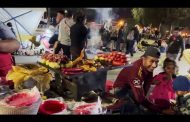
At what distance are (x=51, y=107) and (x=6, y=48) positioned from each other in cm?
80

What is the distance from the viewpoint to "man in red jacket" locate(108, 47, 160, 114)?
6.19 metres

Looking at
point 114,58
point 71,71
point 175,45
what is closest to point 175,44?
point 175,45

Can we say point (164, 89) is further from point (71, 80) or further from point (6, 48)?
point (6, 48)

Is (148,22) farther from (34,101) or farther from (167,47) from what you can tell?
(34,101)

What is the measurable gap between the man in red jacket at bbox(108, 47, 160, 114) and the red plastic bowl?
0.61m

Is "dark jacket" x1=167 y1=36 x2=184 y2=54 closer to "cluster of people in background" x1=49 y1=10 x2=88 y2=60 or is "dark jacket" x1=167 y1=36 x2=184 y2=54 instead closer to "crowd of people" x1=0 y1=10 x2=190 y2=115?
"crowd of people" x1=0 y1=10 x2=190 y2=115

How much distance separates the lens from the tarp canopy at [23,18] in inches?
238

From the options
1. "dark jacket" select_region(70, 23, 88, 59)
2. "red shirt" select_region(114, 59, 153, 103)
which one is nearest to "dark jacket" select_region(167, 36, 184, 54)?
"red shirt" select_region(114, 59, 153, 103)

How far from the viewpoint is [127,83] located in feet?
20.4

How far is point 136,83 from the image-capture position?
20.4 ft

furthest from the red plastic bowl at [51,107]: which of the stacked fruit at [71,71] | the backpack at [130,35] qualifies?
the backpack at [130,35]
